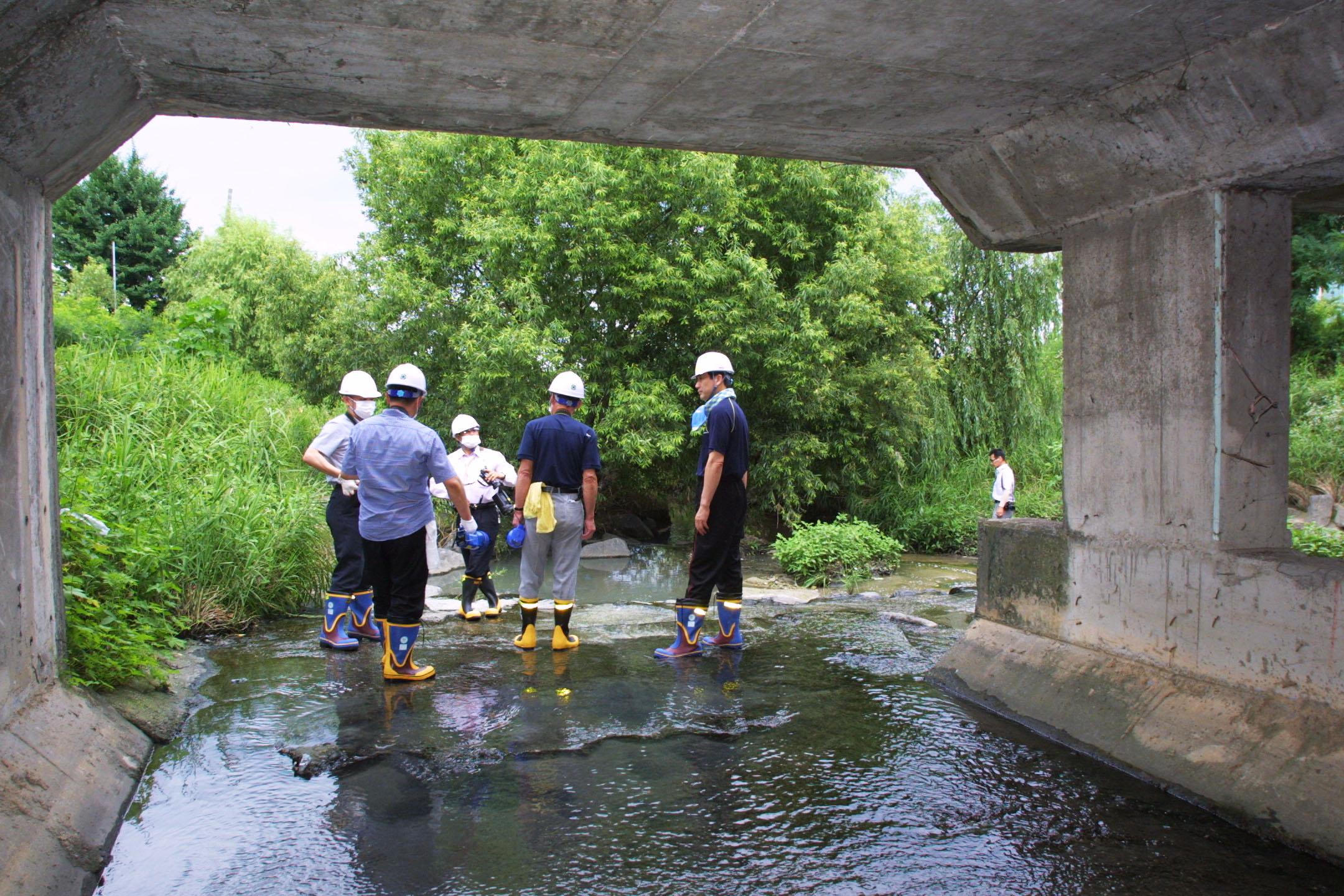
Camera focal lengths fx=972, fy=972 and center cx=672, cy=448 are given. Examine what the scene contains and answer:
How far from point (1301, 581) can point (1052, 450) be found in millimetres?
16975

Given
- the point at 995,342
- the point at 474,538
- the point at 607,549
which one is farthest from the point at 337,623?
the point at 995,342

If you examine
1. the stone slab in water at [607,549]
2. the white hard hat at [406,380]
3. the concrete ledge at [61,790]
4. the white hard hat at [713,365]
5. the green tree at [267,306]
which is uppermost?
the green tree at [267,306]

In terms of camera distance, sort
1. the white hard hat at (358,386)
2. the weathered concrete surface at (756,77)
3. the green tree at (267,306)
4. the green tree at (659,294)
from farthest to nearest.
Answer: the green tree at (267,306) → the green tree at (659,294) → the white hard hat at (358,386) → the weathered concrete surface at (756,77)

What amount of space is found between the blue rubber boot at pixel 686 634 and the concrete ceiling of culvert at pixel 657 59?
3.17 meters

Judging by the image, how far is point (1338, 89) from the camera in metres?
3.82

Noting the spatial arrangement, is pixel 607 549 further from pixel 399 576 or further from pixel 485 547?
pixel 399 576

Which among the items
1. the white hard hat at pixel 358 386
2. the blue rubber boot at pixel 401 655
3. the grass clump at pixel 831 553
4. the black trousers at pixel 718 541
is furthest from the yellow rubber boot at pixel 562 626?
the grass clump at pixel 831 553

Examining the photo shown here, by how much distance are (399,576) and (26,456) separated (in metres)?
2.20

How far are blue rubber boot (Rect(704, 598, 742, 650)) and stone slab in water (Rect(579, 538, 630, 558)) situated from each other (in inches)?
446

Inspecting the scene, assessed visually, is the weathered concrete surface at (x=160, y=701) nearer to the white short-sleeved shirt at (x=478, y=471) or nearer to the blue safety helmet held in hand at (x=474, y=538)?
the blue safety helmet held in hand at (x=474, y=538)

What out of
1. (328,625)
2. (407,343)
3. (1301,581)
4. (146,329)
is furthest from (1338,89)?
(146,329)

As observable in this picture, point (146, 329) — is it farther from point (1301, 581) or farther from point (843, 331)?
point (1301, 581)

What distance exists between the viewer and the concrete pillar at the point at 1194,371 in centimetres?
459

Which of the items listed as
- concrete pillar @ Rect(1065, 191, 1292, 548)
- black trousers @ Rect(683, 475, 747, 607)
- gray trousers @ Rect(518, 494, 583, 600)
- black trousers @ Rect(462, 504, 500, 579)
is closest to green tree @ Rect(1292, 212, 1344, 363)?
concrete pillar @ Rect(1065, 191, 1292, 548)
